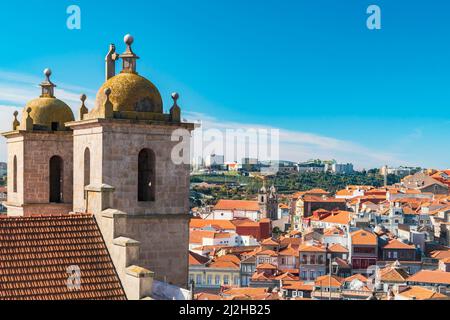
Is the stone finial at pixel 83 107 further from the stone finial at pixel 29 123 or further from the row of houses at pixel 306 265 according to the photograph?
the row of houses at pixel 306 265

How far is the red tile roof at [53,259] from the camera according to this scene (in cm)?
895

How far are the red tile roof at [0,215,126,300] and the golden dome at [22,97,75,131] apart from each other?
222 inches

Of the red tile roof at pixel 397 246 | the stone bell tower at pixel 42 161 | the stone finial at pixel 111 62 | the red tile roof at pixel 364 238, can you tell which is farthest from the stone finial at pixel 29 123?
the red tile roof at pixel 397 246

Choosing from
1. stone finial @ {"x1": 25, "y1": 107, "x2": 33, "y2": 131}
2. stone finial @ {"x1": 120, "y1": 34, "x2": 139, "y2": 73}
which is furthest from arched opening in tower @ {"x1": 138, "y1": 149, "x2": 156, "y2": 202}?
stone finial @ {"x1": 25, "y1": 107, "x2": 33, "y2": 131}

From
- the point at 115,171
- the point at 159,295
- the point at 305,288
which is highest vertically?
the point at 115,171

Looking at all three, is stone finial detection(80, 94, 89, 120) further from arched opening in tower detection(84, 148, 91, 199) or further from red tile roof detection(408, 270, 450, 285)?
red tile roof detection(408, 270, 450, 285)

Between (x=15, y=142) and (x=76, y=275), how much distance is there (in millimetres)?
6933

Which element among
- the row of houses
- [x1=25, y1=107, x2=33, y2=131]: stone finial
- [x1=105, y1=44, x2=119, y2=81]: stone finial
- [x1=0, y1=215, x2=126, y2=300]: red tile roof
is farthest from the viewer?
the row of houses

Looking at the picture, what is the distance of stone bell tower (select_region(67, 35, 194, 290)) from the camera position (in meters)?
11.6

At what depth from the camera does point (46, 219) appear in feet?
32.6

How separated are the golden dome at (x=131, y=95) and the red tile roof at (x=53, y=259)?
2.62 m

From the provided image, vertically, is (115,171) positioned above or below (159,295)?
above

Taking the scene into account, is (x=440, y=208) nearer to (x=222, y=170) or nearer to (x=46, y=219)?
(x=222, y=170)

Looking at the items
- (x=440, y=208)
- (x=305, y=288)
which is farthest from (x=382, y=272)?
(x=440, y=208)
